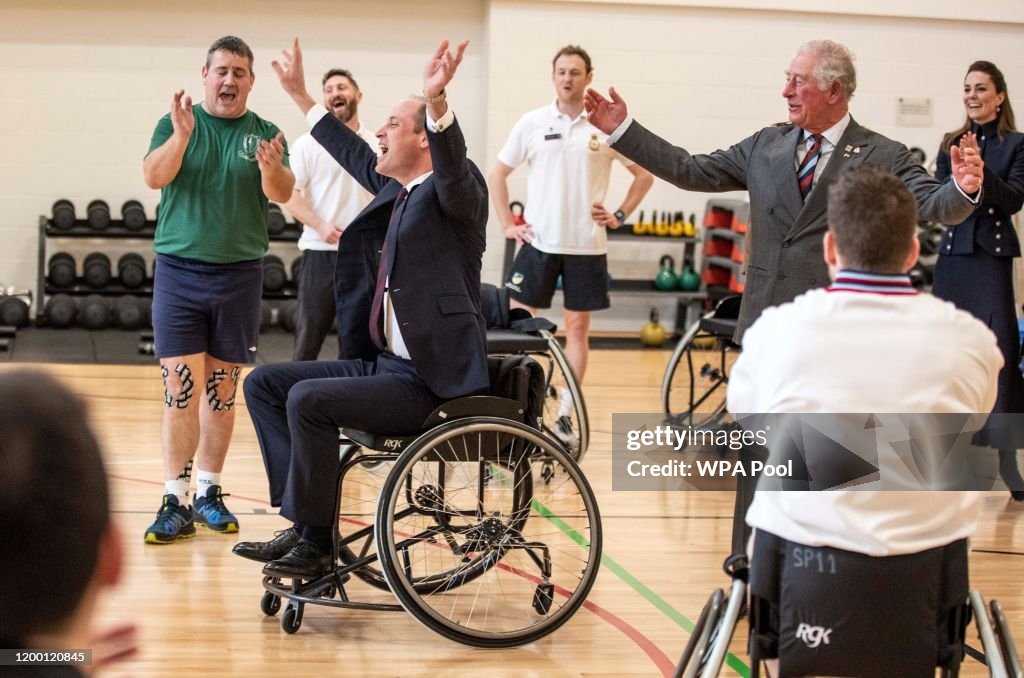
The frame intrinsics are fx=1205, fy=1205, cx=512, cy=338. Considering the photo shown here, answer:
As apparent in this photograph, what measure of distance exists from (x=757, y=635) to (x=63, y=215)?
748 centimetres

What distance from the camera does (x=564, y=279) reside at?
5.52 m

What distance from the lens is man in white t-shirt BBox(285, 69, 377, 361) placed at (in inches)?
196

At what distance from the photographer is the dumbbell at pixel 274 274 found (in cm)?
859

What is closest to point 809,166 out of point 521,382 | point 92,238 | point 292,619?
point 521,382

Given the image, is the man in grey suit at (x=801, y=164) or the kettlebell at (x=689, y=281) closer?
the man in grey suit at (x=801, y=164)

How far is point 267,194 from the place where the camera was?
3881mm

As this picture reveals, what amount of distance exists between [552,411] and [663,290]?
3701 mm

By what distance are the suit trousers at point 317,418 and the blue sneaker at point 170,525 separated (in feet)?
2.59

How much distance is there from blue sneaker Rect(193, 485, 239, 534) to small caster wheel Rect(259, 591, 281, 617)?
2.53 ft

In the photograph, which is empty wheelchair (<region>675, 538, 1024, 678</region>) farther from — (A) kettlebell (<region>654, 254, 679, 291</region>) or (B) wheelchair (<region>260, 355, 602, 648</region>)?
(A) kettlebell (<region>654, 254, 679, 291</region>)

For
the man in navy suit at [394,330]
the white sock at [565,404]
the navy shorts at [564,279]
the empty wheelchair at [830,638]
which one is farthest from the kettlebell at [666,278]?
the empty wheelchair at [830,638]

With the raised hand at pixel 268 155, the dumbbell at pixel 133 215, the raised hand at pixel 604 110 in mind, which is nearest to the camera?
the raised hand at pixel 604 110

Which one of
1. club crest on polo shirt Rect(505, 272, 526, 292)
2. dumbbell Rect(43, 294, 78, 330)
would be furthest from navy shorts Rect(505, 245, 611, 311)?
dumbbell Rect(43, 294, 78, 330)

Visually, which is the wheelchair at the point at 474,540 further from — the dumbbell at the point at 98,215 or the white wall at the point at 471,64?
the white wall at the point at 471,64
